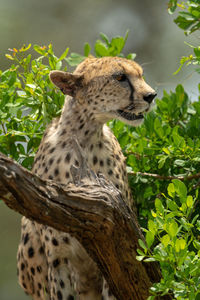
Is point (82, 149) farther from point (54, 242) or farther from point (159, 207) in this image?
point (159, 207)

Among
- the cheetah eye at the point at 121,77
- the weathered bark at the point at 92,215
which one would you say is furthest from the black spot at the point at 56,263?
the cheetah eye at the point at 121,77

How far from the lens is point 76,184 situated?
2.89 metres

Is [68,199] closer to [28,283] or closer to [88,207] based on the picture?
[88,207]

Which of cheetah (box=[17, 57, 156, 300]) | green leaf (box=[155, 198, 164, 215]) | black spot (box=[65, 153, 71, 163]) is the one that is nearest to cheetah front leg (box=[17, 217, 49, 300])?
cheetah (box=[17, 57, 156, 300])

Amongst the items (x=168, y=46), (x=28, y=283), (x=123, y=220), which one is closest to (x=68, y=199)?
(x=123, y=220)

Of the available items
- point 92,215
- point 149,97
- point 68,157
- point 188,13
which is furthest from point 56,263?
point 188,13

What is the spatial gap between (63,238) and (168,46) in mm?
3608

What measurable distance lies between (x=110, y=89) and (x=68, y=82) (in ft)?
0.73

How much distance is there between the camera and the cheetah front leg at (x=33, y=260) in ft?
12.5

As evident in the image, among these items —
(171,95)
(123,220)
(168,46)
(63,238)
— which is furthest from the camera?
(168,46)

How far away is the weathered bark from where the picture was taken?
256cm

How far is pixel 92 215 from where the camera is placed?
2824mm

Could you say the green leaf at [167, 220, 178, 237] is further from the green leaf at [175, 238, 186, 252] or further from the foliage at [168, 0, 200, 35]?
the foliage at [168, 0, 200, 35]

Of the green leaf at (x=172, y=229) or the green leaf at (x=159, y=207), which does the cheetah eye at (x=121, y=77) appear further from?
the green leaf at (x=172, y=229)
